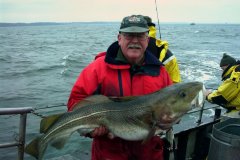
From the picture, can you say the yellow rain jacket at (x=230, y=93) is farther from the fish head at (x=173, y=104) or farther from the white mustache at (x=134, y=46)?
the white mustache at (x=134, y=46)

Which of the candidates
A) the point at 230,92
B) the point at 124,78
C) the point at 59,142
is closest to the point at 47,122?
the point at 59,142

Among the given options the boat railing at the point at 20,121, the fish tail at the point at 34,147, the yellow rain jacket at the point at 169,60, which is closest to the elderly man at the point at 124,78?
the fish tail at the point at 34,147

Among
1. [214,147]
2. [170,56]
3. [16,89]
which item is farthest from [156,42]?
[16,89]

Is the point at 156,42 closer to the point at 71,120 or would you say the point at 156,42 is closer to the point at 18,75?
the point at 71,120

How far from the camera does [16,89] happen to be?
69.7ft

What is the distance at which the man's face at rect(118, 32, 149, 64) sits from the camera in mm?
3525

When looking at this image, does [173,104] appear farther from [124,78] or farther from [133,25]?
[133,25]

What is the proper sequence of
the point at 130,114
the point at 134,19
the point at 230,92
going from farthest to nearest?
the point at 230,92, the point at 134,19, the point at 130,114

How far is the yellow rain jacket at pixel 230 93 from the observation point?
261 inches

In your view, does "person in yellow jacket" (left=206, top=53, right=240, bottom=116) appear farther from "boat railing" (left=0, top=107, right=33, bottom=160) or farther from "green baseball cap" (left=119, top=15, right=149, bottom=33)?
"boat railing" (left=0, top=107, right=33, bottom=160)

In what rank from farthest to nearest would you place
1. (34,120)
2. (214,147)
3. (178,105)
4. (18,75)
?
(18,75)
(34,120)
(214,147)
(178,105)

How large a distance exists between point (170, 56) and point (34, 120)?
34.1ft

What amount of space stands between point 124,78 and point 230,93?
12.3ft

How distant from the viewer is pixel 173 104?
11.1 ft
